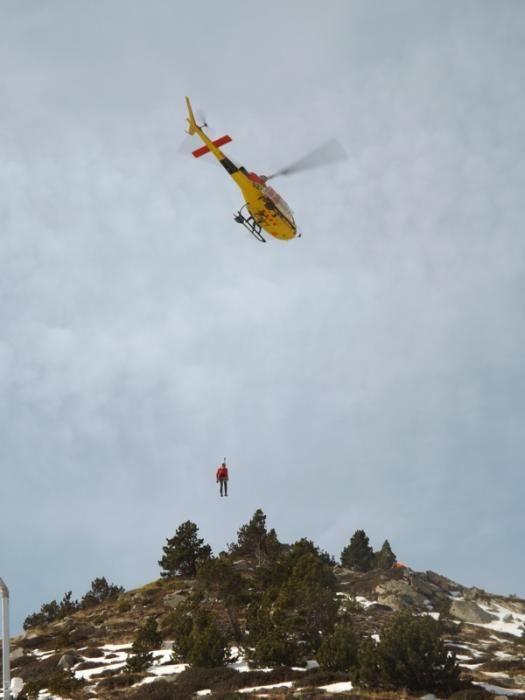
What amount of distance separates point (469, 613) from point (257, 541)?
1712 centimetres

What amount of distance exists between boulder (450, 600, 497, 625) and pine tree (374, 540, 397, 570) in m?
15.3

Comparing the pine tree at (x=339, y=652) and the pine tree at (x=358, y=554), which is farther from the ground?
the pine tree at (x=358, y=554)

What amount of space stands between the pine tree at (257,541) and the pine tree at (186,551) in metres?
4.81

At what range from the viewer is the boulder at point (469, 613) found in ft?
152

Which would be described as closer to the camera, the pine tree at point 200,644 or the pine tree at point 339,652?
the pine tree at point 339,652

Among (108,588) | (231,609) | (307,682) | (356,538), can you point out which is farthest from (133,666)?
(356,538)

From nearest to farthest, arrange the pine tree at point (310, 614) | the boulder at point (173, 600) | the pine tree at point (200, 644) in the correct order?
the pine tree at point (200, 644) < the pine tree at point (310, 614) < the boulder at point (173, 600)

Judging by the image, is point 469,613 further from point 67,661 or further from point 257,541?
point 67,661

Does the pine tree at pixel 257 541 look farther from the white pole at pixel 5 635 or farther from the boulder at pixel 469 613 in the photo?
the white pole at pixel 5 635

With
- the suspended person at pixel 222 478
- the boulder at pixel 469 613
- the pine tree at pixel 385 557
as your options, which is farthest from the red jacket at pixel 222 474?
the pine tree at pixel 385 557

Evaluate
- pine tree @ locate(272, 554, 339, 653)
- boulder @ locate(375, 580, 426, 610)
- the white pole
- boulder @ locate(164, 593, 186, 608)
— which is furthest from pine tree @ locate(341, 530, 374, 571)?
the white pole

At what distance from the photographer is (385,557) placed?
65.9 m

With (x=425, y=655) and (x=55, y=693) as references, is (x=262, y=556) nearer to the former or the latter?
(x=55, y=693)

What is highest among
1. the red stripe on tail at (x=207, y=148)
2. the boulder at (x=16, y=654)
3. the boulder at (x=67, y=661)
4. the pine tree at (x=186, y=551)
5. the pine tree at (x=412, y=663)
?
the red stripe on tail at (x=207, y=148)
